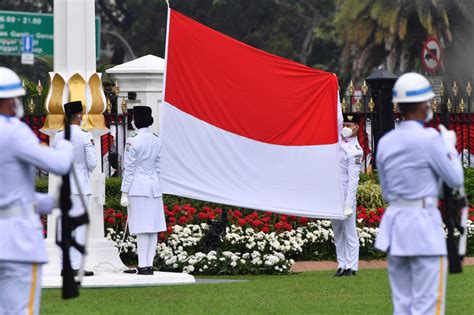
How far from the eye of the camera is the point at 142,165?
1582 centimetres

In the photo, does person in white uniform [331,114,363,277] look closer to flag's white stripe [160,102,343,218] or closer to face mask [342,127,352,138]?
face mask [342,127,352,138]

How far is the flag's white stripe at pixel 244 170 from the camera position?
14930 millimetres

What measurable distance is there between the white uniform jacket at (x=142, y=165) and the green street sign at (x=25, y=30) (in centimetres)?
3155

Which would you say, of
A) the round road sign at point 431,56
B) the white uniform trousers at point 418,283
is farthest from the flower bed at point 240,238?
the round road sign at point 431,56

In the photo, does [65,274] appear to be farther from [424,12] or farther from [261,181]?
[424,12]

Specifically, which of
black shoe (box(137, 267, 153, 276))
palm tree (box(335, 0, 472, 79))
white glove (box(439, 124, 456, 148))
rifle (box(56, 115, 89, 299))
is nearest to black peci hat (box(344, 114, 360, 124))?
black shoe (box(137, 267, 153, 276))

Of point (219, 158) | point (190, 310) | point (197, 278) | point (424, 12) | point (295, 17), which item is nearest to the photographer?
point (190, 310)

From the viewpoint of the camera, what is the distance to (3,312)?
866cm

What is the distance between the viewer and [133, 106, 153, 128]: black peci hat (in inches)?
625

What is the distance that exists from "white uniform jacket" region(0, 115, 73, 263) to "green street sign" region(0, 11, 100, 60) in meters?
38.5

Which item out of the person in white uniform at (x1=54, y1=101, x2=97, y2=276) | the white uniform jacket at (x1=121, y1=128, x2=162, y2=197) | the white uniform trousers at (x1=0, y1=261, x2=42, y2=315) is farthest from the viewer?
the white uniform jacket at (x1=121, y1=128, x2=162, y2=197)

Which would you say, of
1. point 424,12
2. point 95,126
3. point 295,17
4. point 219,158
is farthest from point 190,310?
point 295,17

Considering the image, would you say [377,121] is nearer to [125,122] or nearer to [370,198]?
[370,198]

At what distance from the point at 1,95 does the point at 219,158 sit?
260 inches
